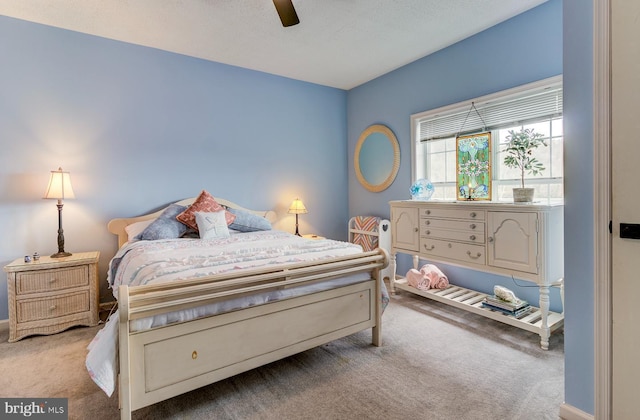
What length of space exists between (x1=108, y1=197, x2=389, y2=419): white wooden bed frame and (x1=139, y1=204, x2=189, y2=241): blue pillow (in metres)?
1.65

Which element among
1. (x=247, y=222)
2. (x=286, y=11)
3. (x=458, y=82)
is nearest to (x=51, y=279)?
(x=247, y=222)

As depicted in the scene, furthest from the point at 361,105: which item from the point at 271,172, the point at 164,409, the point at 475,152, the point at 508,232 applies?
the point at 164,409

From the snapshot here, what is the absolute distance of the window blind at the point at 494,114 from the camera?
2.63 meters

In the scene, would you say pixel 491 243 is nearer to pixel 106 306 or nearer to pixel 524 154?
pixel 524 154

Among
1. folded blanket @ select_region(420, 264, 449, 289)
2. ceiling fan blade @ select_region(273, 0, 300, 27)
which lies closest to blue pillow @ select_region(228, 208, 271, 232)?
folded blanket @ select_region(420, 264, 449, 289)

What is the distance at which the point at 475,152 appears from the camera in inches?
123

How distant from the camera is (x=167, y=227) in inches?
120

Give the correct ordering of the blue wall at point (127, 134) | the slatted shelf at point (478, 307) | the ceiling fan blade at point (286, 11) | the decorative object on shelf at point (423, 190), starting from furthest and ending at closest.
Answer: the decorative object on shelf at point (423, 190)
the blue wall at point (127, 134)
the slatted shelf at point (478, 307)
the ceiling fan blade at point (286, 11)

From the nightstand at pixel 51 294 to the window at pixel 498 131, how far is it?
3481 millimetres

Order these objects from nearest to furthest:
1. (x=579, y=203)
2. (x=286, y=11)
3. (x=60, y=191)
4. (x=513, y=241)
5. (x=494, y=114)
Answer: (x=579, y=203) → (x=286, y=11) → (x=513, y=241) → (x=60, y=191) → (x=494, y=114)

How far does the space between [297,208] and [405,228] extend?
1.44 metres

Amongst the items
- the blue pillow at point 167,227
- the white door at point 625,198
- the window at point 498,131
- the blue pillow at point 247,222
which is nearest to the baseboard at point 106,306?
the blue pillow at point 167,227

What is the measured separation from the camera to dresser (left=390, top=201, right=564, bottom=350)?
2271 mm

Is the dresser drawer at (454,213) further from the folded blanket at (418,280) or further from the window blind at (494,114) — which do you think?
the window blind at (494,114)
